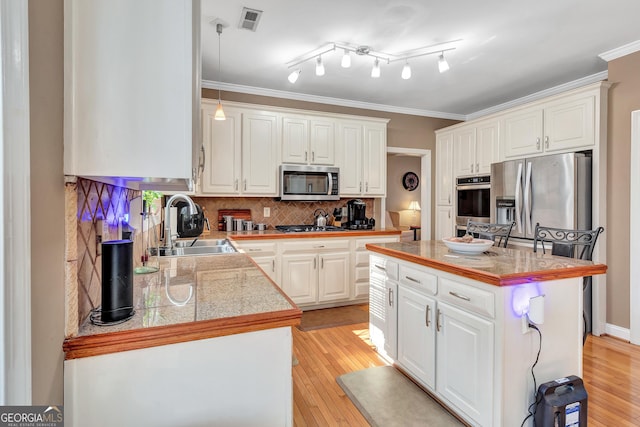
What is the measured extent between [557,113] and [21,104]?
4.08 meters

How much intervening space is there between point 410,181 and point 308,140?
426cm

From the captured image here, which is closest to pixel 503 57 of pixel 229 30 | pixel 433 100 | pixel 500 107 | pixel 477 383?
pixel 433 100

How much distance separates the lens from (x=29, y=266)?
61cm

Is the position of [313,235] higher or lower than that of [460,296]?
higher

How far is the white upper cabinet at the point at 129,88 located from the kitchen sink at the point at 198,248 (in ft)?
5.19

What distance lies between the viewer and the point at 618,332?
296 centimetres

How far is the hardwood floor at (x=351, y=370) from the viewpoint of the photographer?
6.04 ft

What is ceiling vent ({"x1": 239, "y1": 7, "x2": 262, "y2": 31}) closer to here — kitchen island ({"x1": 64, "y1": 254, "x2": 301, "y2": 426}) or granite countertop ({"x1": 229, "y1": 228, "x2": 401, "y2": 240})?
granite countertop ({"x1": 229, "y1": 228, "x2": 401, "y2": 240})

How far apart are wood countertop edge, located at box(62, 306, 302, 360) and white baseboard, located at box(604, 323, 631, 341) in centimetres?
351

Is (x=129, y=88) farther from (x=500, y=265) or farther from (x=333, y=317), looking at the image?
(x=333, y=317)

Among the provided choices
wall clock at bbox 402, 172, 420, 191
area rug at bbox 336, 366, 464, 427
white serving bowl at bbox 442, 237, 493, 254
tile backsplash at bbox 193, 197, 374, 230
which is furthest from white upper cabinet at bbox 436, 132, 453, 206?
area rug at bbox 336, 366, 464, 427

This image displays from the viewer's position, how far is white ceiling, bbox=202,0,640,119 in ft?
7.64

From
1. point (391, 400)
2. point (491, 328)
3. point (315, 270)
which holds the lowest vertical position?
point (391, 400)

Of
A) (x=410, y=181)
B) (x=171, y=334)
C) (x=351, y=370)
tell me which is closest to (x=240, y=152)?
(x=351, y=370)
